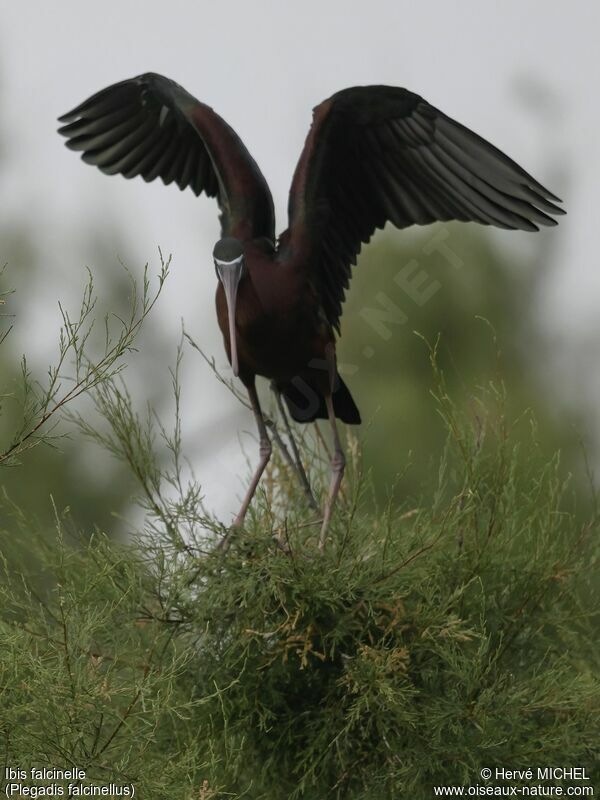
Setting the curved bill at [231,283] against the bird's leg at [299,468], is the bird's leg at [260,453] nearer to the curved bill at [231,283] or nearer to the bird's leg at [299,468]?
the bird's leg at [299,468]

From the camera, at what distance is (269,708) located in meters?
3.54

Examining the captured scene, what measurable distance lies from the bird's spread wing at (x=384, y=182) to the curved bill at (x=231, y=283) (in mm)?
213

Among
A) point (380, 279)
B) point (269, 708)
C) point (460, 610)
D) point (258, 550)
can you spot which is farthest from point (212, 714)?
point (380, 279)

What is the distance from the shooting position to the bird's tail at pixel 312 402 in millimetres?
3936

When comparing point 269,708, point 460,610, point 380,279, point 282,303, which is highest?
point 380,279

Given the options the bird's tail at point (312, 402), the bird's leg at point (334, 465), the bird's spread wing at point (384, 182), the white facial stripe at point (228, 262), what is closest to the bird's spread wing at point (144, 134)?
the bird's spread wing at point (384, 182)

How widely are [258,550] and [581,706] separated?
37.0 inches

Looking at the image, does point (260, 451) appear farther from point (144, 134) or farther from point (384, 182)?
point (144, 134)

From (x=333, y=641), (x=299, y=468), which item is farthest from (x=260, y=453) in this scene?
(x=333, y=641)

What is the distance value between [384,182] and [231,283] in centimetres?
65

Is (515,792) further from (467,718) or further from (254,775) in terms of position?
(254,775)

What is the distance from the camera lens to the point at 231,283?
11.7 ft

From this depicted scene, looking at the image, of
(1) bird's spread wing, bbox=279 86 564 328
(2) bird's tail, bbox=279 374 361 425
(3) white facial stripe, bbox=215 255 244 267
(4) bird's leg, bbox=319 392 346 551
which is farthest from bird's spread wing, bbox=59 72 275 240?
(4) bird's leg, bbox=319 392 346 551

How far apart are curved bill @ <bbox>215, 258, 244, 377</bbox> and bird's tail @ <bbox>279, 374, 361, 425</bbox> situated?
1.22ft
